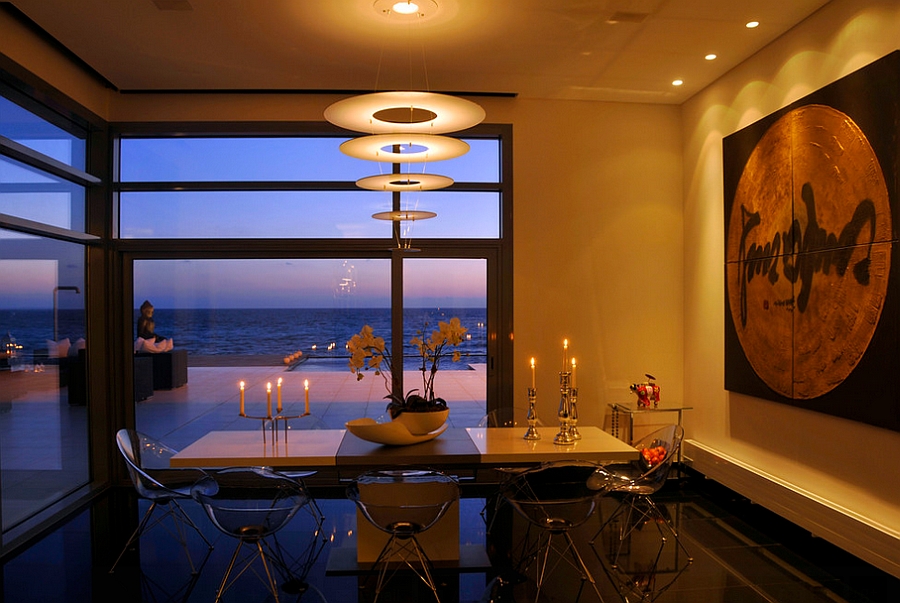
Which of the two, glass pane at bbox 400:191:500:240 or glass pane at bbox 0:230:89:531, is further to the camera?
glass pane at bbox 400:191:500:240

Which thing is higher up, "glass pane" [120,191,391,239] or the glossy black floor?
"glass pane" [120,191,391,239]

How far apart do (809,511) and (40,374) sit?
5.50 metres

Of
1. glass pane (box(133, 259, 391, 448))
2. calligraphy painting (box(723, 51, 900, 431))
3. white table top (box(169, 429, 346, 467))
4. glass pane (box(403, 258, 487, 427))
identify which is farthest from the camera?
glass pane (box(403, 258, 487, 427))

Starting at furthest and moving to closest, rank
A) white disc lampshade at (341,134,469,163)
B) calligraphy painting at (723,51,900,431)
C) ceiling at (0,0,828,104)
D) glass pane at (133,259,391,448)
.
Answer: glass pane at (133,259,391,448) < ceiling at (0,0,828,104) < calligraphy painting at (723,51,900,431) < white disc lampshade at (341,134,469,163)

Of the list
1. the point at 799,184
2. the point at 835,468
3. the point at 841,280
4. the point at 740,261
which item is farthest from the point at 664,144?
the point at 835,468

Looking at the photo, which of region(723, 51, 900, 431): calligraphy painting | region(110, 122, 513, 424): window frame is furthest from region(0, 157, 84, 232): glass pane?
region(723, 51, 900, 431): calligraphy painting

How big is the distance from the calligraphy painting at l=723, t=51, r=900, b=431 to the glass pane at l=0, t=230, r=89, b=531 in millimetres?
5350

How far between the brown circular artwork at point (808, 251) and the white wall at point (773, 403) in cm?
27

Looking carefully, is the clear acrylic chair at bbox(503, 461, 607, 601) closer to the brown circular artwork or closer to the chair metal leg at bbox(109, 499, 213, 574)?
the brown circular artwork

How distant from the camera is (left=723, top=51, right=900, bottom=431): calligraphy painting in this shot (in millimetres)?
3939

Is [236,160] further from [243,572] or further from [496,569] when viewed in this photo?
[496,569]

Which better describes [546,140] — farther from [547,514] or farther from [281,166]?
[547,514]

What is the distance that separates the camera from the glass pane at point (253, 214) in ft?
20.9

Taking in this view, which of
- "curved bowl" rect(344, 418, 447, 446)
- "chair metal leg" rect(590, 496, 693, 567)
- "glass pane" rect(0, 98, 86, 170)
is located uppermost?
"glass pane" rect(0, 98, 86, 170)
